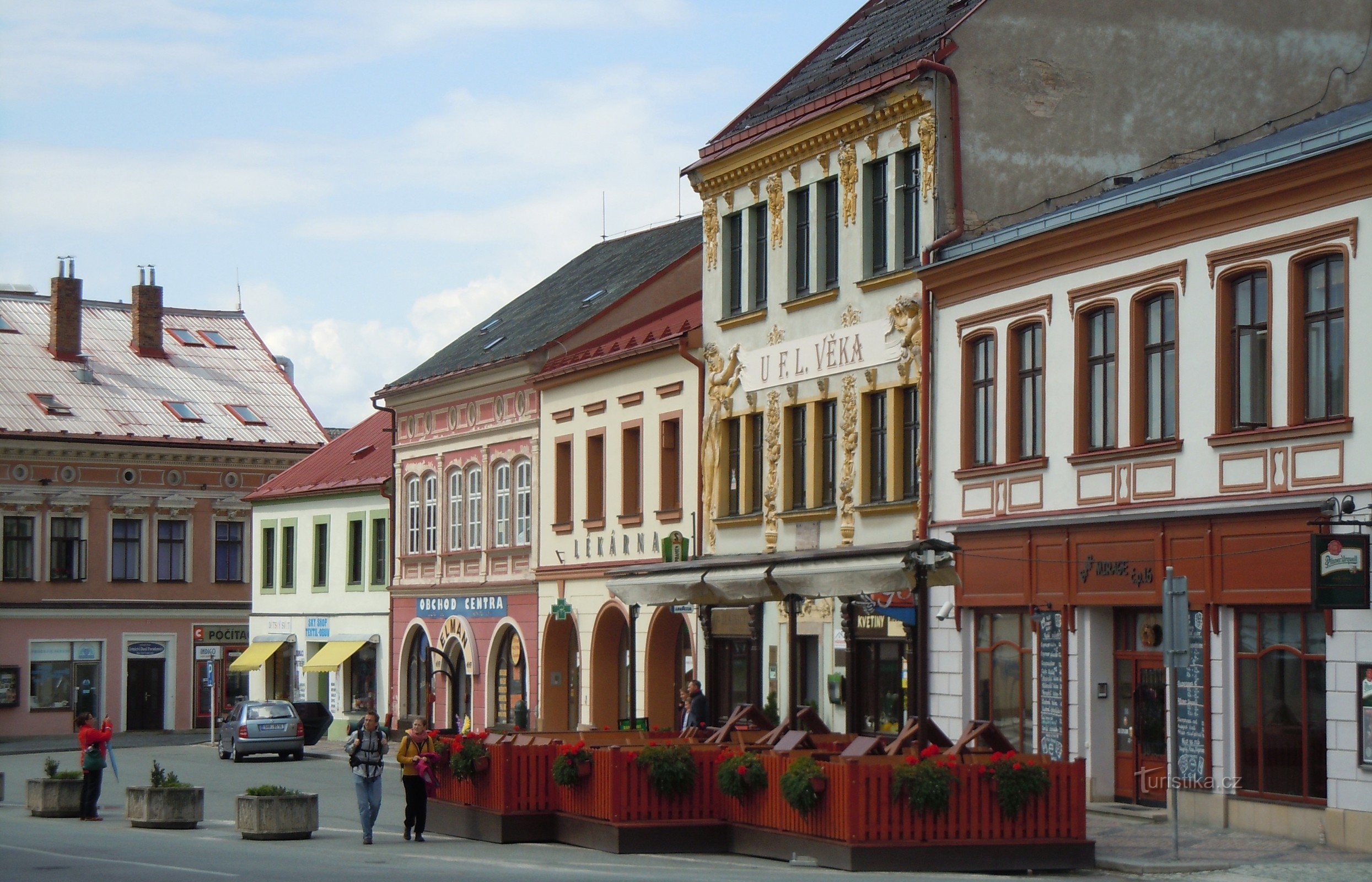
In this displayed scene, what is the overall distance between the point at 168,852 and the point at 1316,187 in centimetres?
1539

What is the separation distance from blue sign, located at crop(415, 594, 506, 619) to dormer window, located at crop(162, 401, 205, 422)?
21354 mm

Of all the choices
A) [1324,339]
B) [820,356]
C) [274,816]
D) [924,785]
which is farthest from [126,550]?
[1324,339]

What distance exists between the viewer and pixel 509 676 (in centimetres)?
4666

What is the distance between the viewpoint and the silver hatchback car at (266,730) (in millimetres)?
47875

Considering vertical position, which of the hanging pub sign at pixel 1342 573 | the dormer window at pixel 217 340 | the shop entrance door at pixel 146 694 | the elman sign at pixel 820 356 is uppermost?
the dormer window at pixel 217 340

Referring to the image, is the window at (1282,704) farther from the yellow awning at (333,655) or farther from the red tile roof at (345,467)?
the yellow awning at (333,655)

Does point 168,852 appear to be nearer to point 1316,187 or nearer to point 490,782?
point 490,782

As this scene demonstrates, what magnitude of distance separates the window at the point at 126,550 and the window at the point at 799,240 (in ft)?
129

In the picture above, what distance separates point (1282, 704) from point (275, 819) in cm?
1278

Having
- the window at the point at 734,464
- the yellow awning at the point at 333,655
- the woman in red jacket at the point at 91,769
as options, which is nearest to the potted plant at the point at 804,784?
the woman in red jacket at the point at 91,769

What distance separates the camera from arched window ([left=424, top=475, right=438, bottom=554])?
5106 cm

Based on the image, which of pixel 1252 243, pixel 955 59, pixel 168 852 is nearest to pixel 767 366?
pixel 955 59

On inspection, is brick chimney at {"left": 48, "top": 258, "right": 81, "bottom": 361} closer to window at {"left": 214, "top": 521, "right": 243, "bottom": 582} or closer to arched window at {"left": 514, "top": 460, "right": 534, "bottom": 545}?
window at {"left": 214, "top": 521, "right": 243, "bottom": 582}

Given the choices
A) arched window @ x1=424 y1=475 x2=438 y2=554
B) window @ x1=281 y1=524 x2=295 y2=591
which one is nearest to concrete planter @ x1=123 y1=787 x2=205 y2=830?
arched window @ x1=424 y1=475 x2=438 y2=554
